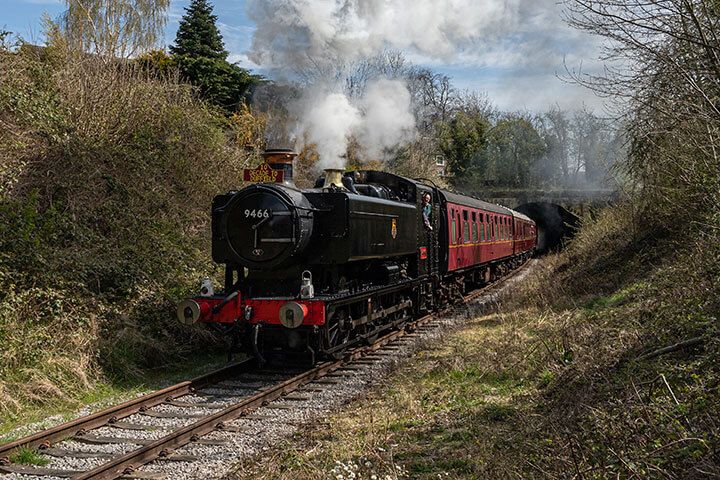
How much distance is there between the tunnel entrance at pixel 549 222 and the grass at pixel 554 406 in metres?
27.2

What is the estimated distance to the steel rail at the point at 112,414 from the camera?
5320mm

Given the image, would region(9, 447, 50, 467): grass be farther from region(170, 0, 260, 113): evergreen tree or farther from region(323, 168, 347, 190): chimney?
region(170, 0, 260, 113): evergreen tree

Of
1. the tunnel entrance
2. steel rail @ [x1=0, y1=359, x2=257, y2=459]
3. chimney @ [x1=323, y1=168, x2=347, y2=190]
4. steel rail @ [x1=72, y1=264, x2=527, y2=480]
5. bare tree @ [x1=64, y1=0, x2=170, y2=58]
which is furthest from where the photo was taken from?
the tunnel entrance

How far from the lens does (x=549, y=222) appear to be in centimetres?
3997

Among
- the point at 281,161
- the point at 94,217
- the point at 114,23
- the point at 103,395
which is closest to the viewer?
the point at 103,395

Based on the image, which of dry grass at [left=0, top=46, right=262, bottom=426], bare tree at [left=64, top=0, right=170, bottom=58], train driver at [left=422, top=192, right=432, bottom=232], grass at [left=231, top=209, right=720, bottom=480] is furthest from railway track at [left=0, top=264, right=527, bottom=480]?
bare tree at [left=64, top=0, right=170, bottom=58]

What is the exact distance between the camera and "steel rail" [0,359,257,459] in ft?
17.5

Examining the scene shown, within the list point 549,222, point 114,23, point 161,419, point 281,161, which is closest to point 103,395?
point 161,419

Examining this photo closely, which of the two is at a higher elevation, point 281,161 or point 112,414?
point 281,161

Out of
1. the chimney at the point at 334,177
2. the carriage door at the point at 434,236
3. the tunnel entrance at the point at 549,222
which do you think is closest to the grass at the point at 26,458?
the chimney at the point at 334,177

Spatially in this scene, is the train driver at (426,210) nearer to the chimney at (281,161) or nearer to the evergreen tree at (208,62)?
the chimney at (281,161)

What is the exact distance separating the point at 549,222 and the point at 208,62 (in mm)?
24333

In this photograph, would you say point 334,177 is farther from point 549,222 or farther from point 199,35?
point 549,222

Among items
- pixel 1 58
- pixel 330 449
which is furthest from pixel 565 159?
pixel 330 449
